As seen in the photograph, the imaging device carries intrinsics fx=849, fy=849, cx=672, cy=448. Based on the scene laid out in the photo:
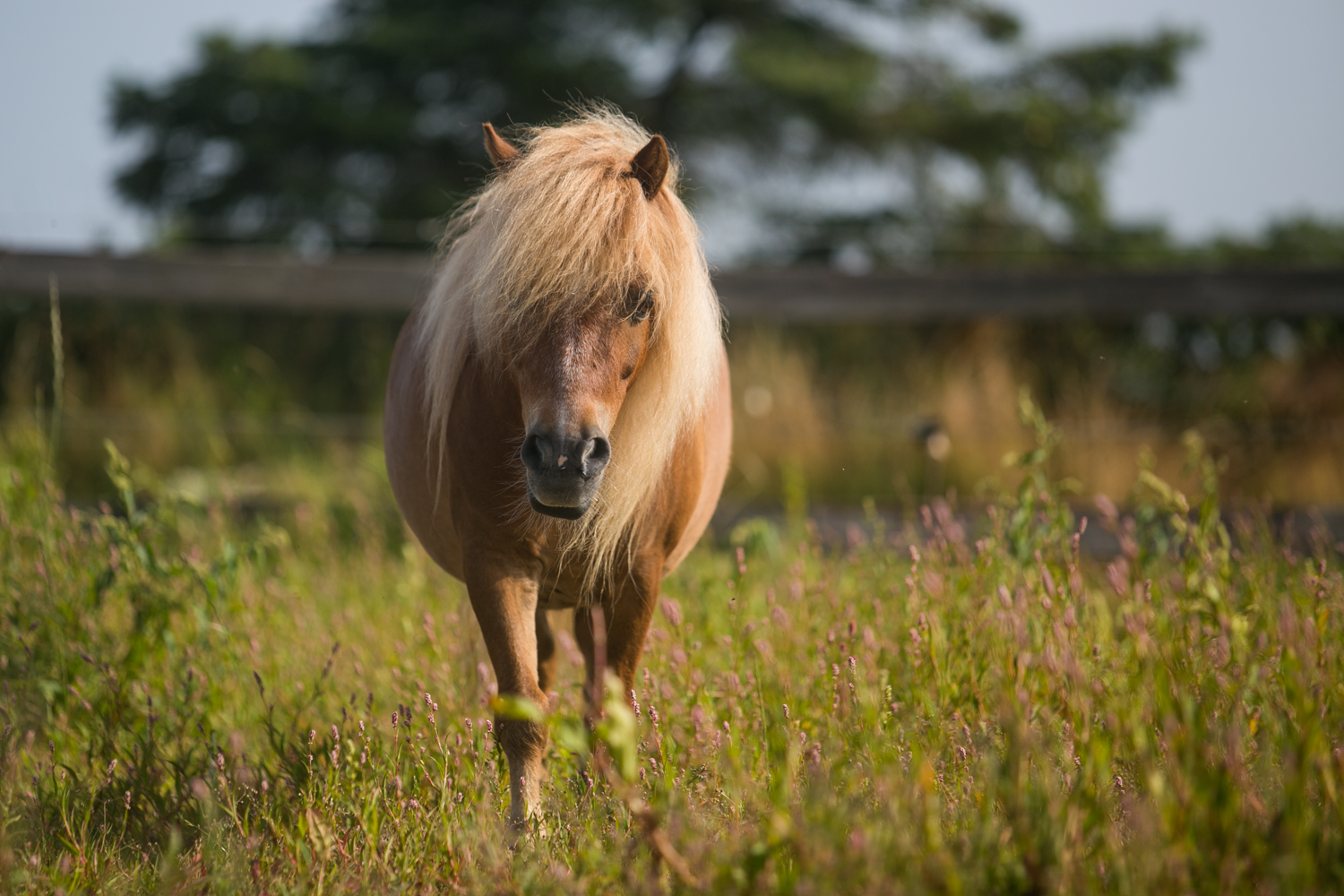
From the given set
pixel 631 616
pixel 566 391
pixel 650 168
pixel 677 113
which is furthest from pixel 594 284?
pixel 677 113

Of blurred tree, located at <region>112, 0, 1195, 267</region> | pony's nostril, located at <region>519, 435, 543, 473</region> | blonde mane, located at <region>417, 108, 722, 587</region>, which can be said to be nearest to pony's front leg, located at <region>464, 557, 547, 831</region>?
blonde mane, located at <region>417, 108, 722, 587</region>

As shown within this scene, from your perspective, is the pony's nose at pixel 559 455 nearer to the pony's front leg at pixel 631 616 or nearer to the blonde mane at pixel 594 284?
the blonde mane at pixel 594 284

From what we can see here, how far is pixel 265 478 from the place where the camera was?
634 cm

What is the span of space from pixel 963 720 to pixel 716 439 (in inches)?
42.8

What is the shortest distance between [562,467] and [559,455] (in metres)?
0.02

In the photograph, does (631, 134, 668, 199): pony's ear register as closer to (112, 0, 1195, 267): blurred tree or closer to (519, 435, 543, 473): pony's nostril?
(519, 435, 543, 473): pony's nostril

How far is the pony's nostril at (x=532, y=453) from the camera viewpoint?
1771mm

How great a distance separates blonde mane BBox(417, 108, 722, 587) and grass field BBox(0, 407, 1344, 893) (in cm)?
53

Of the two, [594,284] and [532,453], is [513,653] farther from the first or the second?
[594,284]

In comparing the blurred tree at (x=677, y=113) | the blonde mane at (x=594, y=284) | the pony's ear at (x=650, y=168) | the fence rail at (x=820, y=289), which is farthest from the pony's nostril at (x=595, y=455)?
the blurred tree at (x=677, y=113)

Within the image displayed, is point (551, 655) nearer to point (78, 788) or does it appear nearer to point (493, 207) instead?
point (78, 788)

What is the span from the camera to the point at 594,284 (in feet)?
6.34

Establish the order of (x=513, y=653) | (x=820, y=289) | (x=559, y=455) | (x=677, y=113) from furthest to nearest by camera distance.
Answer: (x=677, y=113) < (x=820, y=289) < (x=513, y=653) < (x=559, y=455)

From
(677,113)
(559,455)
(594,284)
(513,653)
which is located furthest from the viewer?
(677,113)
